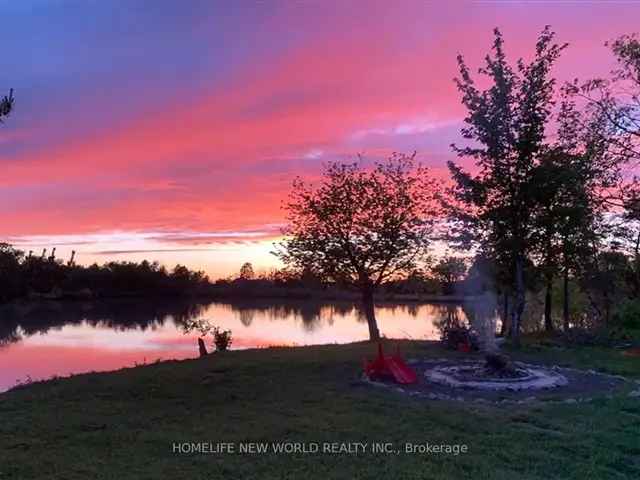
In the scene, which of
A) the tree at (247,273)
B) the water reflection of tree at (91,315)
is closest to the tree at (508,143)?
the water reflection of tree at (91,315)

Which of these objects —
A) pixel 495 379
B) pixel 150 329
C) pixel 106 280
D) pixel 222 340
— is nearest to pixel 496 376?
pixel 495 379

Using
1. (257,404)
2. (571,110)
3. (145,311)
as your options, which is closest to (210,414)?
(257,404)

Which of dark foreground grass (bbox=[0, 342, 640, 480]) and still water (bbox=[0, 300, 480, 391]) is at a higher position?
dark foreground grass (bbox=[0, 342, 640, 480])

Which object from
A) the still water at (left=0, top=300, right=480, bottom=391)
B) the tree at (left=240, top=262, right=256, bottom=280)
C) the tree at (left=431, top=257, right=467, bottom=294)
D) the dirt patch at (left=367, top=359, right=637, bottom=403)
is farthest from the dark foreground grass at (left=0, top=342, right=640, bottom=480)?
the tree at (left=240, top=262, right=256, bottom=280)

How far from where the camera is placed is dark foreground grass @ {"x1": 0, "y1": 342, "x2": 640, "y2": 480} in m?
5.33

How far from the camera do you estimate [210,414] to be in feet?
24.6

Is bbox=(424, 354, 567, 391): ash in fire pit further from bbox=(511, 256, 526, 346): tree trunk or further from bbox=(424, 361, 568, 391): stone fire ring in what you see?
bbox=(511, 256, 526, 346): tree trunk

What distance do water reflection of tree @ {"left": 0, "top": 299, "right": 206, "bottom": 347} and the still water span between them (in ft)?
0.17

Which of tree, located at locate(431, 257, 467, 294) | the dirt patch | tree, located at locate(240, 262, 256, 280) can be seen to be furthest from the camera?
tree, located at locate(240, 262, 256, 280)

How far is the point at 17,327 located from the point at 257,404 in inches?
1147

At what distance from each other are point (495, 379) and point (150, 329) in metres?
26.3

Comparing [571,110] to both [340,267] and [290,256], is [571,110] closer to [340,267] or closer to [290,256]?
[340,267]

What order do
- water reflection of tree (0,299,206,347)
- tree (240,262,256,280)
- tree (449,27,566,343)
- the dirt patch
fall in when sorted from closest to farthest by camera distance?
the dirt patch
tree (449,27,566,343)
water reflection of tree (0,299,206,347)
tree (240,262,256,280)

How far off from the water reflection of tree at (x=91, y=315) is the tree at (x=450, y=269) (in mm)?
12301
